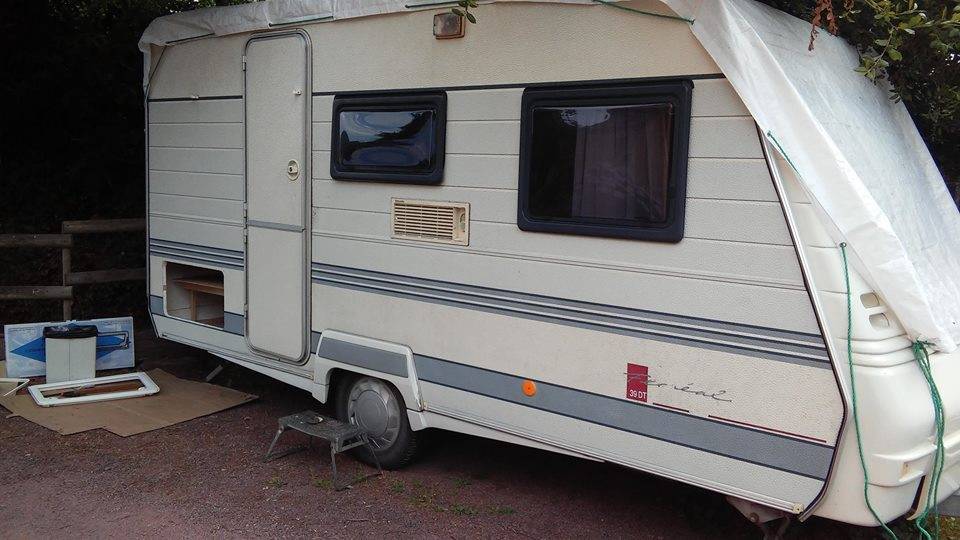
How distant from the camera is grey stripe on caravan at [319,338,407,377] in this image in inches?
189

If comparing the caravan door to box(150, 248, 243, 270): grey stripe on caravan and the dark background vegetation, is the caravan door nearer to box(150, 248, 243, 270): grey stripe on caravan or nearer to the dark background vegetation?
box(150, 248, 243, 270): grey stripe on caravan

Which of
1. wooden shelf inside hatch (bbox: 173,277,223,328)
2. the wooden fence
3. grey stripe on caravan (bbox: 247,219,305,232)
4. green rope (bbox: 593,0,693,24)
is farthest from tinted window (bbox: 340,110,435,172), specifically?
the wooden fence

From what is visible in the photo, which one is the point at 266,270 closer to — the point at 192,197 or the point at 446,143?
the point at 192,197

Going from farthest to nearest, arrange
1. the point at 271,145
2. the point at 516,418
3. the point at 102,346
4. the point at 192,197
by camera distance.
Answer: the point at 102,346, the point at 192,197, the point at 271,145, the point at 516,418

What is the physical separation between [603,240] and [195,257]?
3.42m

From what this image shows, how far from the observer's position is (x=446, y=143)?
4.53m

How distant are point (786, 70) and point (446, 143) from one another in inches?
67.7

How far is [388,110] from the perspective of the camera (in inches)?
191

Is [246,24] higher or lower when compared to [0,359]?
higher

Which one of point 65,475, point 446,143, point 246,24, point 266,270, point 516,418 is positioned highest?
point 246,24

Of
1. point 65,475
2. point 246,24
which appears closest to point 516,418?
point 65,475

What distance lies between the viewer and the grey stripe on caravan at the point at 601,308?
341 cm

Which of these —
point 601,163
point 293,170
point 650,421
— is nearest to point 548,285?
point 601,163

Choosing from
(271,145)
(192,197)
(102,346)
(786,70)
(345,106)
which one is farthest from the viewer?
(102,346)
